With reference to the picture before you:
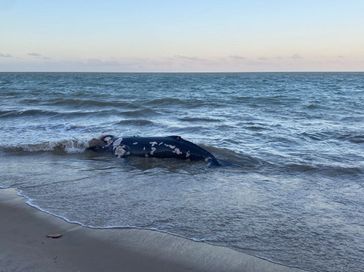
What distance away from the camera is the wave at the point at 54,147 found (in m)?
10.7

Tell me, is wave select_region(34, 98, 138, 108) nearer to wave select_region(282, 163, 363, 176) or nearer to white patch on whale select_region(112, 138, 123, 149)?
white patch on whale select_region(112, 138, 123, 149)

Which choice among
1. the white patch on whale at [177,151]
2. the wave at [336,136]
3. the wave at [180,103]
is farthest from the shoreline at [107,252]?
the wave at [180,103]

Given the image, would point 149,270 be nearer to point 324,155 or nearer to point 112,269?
point 112,269

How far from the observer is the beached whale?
9375mm

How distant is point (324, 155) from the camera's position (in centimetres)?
982

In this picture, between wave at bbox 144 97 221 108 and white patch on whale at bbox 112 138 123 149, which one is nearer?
white patch on whale at bbox 112 138 123 149

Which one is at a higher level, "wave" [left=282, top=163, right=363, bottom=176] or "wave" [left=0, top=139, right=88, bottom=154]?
"wave" [left=282, top=163, right=363, bottom=176]

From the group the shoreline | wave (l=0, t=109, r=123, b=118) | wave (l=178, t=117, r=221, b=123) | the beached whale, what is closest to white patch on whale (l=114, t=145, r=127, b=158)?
the beached whale

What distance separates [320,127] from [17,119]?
11041 mm

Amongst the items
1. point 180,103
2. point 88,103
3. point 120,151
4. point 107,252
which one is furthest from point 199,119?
point 107,252

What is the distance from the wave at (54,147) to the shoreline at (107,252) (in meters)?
5.38

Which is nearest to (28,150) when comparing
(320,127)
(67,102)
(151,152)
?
(151,152)

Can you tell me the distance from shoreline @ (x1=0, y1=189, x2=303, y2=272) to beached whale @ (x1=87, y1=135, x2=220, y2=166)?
4.19 m

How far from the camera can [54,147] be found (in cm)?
1097
